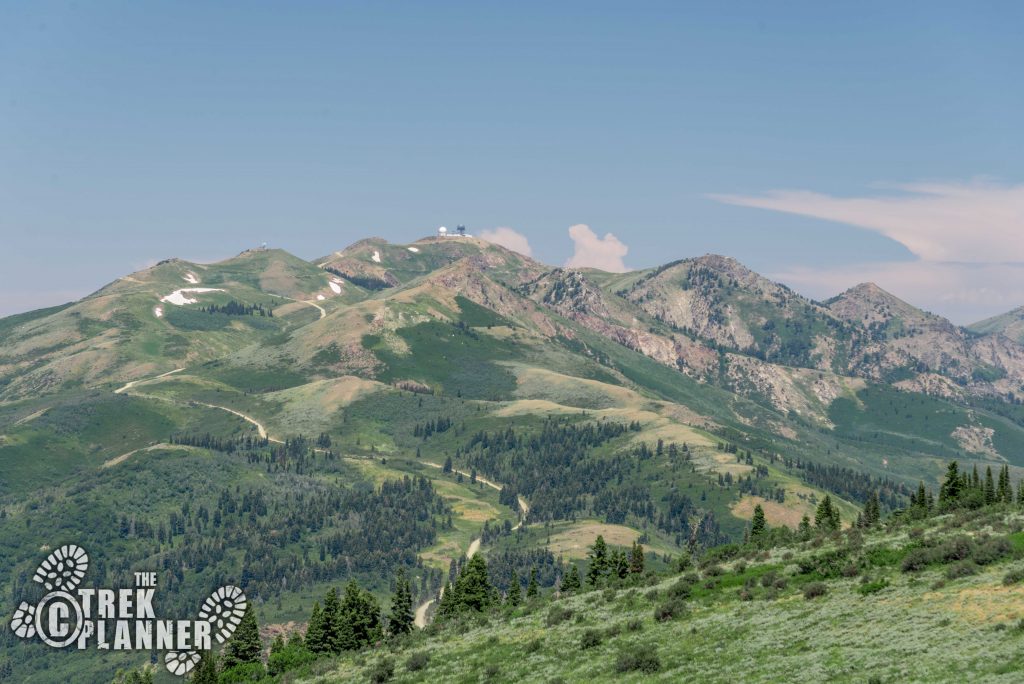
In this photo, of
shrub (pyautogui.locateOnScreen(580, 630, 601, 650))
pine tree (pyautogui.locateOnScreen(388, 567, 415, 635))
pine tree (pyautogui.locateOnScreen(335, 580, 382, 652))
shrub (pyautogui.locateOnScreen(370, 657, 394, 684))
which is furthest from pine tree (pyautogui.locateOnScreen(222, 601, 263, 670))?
shrub (pyautogui.locateOnScreen(580, 630, 601, 650))

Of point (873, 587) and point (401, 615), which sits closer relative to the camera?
point (873, 587)

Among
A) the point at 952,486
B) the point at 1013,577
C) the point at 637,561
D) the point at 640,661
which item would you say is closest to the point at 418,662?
the point at 640,661

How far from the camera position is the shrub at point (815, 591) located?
254 ft

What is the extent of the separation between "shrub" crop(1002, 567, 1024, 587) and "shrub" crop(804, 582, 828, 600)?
14387mm

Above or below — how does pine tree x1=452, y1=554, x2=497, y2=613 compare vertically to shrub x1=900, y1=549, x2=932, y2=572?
below

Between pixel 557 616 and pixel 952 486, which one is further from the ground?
pixel 952 486

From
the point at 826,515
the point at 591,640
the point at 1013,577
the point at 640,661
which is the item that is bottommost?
the point at 591,640

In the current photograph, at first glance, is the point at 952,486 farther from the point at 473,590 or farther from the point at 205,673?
the point at 205,673

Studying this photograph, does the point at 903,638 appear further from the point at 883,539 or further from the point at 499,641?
the point at 499,641

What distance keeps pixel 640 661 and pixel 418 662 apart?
97.8 feet

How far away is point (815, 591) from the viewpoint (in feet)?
254

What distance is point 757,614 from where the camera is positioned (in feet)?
255

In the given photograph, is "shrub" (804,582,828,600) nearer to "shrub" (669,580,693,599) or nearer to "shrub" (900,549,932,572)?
"shrub" (900,549,932,572)

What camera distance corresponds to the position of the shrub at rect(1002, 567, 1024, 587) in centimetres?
6606
